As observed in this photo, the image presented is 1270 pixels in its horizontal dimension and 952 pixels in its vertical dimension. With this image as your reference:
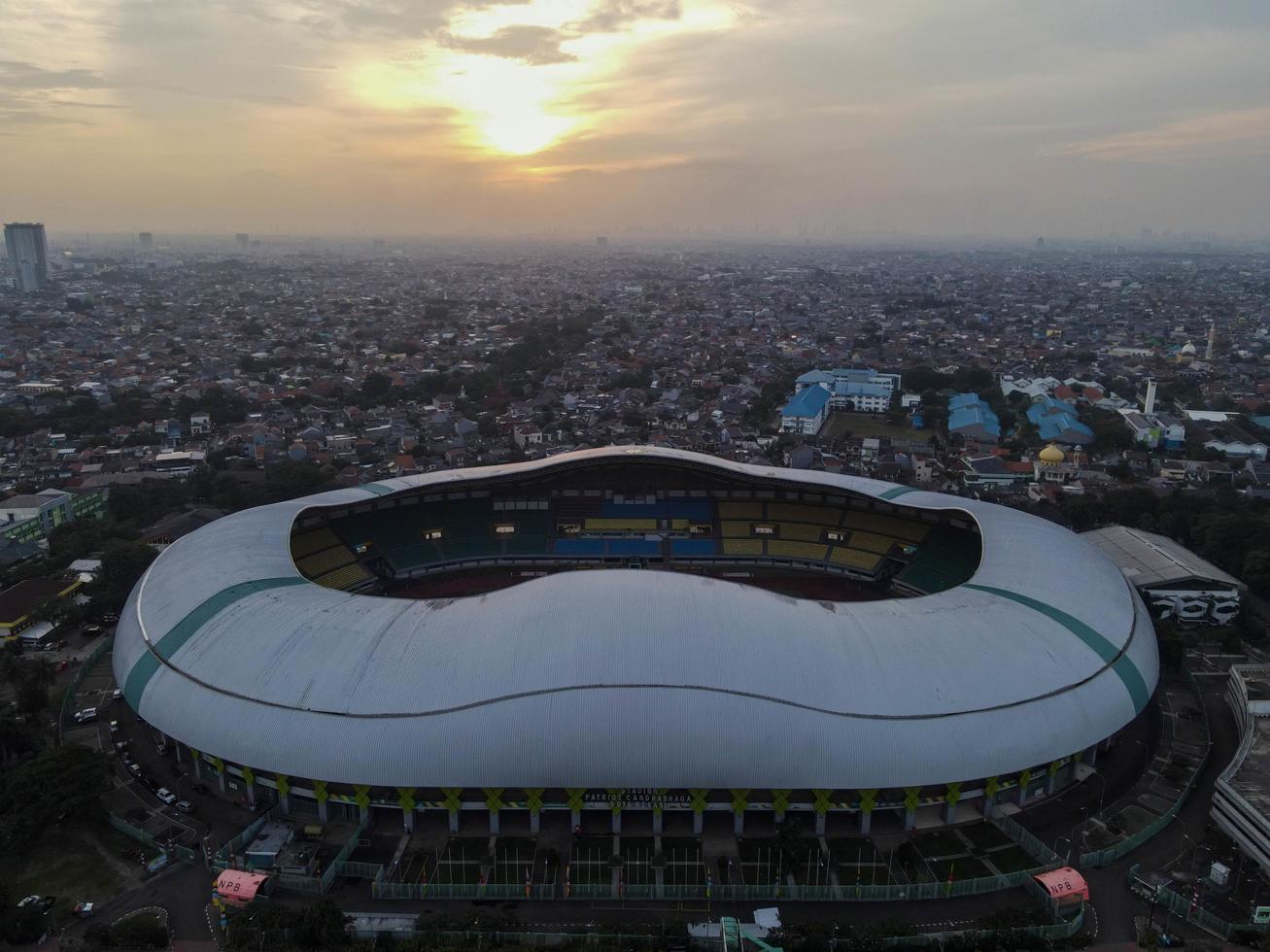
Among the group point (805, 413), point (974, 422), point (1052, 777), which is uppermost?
point (805, 413)

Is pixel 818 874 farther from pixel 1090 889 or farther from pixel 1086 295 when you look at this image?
pixel 1086 295

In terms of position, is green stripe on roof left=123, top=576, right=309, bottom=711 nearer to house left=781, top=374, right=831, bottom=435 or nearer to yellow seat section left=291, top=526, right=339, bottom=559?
yellow seat section left=291, top=526, right=339, bottom=559

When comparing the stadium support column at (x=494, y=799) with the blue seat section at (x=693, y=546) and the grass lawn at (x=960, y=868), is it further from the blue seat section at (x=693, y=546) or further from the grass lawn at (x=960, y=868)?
the blue seat section at (x=693, y=546)

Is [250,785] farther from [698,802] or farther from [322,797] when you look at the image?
[698,802]

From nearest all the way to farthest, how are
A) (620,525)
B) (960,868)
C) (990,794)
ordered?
(960,868) < (990,794) < (620,525)

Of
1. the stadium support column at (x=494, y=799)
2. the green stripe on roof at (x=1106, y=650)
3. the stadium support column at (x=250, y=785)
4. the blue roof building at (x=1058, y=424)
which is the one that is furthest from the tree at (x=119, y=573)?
the blue roof building at (x=1058, y=424)

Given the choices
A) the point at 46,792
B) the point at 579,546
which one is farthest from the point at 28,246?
the point at 46,792
